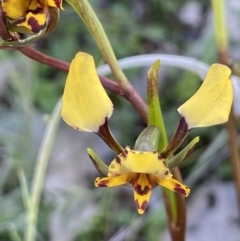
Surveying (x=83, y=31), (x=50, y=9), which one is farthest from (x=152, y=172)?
(x=83, y=31)

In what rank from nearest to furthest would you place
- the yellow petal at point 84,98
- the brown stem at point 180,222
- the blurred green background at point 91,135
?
the yellow petal at point 84,98 < the brown stem at point 180,222 < the blurred green background at point 91,135

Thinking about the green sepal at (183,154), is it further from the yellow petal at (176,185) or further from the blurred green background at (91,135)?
the blurred green background at (91,135)

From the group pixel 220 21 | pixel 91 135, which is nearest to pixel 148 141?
pixel 220 21

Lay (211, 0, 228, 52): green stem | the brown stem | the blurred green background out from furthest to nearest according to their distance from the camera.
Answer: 1. the blurred green background
2. (211, 0, 228, 52): green stem
3. the brown stem

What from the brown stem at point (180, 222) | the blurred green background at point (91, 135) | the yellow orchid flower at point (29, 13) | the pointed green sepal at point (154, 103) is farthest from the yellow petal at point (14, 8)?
the blurred green background at point (91, 135)

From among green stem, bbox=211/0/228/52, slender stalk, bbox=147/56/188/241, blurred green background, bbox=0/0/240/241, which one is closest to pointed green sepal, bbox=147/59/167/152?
slender stalk, bbox=147/56/188/241

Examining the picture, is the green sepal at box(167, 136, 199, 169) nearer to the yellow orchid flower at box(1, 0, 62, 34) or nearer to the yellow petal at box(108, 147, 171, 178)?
the yellow petal at box(108, 147, 171, 178)
